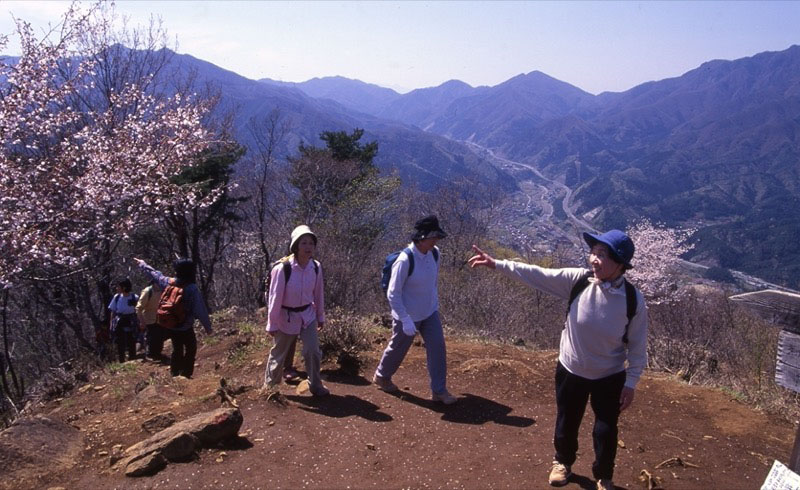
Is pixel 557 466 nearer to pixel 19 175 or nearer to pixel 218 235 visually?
pixel 19 175

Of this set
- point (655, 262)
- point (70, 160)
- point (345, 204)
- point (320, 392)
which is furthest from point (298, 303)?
point (655, 262)

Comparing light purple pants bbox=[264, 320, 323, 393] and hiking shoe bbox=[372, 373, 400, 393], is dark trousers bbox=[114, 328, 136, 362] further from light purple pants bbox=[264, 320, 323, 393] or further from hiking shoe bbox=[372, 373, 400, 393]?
hiking shoe bbox=[372, 373, 400, 393]

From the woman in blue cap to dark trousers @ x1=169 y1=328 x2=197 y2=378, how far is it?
13.2 ft

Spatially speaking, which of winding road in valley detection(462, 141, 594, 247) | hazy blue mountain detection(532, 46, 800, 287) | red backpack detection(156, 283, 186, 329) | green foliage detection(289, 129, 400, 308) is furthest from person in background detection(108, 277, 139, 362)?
hazy blue mountain detection(532, 46, 800, 287)

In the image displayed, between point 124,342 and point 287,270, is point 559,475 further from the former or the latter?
point 124,342

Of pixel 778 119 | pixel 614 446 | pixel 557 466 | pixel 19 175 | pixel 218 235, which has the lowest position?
pixel 218 235

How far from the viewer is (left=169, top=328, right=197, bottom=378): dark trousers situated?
600cm

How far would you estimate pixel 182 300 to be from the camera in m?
5.74

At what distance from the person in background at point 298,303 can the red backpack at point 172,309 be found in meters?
1.25

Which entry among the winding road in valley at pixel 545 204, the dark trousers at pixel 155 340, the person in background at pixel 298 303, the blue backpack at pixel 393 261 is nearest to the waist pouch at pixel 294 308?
the person in background at pixel 298 303

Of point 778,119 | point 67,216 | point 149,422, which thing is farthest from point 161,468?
Result: point 778,119

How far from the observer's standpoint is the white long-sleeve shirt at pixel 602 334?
3.18 metres

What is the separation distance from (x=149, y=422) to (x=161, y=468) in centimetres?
75

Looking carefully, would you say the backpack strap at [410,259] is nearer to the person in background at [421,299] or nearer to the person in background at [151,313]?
the person in background at [421,299]
